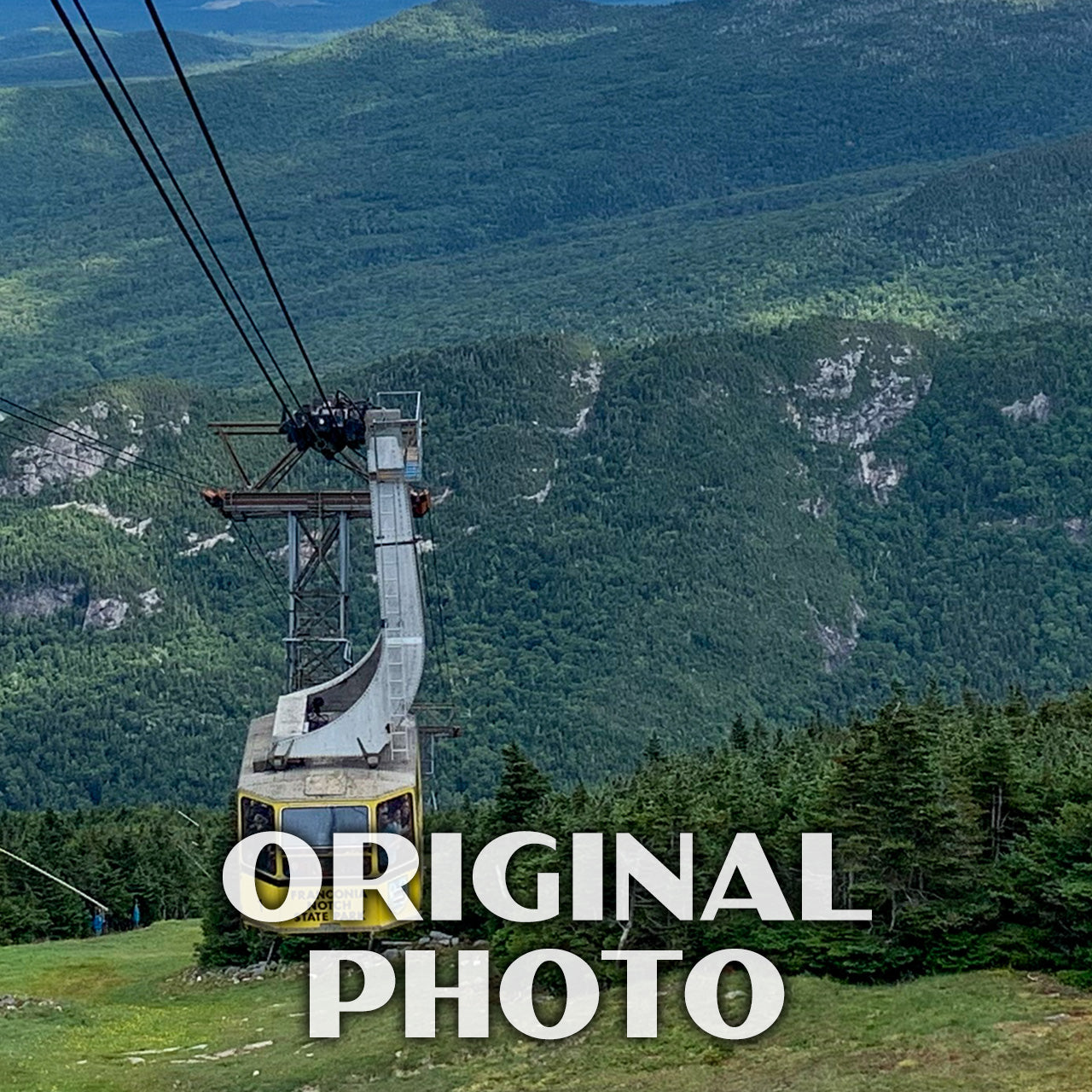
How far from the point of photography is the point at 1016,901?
56594mm

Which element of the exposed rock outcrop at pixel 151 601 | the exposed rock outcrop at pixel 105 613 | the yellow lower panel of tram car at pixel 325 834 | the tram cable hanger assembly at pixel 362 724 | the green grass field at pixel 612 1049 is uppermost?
the exposed rock outcrop at pixel 151 601

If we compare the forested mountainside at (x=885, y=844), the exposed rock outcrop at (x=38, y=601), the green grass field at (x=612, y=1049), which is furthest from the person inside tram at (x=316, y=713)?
the exposed rock outcrop at (x=38, y=601)

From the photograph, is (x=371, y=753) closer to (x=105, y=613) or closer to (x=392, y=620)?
(x=392, y=620)

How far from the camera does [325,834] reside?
48.0 meters

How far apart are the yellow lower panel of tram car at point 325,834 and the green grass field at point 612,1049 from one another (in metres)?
5.49

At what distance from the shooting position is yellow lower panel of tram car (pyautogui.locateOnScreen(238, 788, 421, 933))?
47.8m

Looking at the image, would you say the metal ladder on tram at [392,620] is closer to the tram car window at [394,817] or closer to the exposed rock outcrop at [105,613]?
the tram car window at [394,817]

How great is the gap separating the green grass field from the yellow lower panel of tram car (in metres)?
5.49

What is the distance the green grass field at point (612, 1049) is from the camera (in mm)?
48594

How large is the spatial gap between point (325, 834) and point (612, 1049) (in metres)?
9.42

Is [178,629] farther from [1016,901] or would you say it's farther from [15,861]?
[1016,901]

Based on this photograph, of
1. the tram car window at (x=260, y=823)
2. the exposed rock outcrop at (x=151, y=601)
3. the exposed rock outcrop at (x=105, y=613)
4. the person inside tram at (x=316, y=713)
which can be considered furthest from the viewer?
the exposed rock outcrop at (x=151, y=601)

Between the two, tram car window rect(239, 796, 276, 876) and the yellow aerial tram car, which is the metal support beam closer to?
the yellow aerial tram car

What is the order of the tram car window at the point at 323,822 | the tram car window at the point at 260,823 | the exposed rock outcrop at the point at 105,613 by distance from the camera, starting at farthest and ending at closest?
the exposed rock outcrop at the point at 105,613 → the tram car window at the point at 260,823 → the tram car window at the point at 323,822
